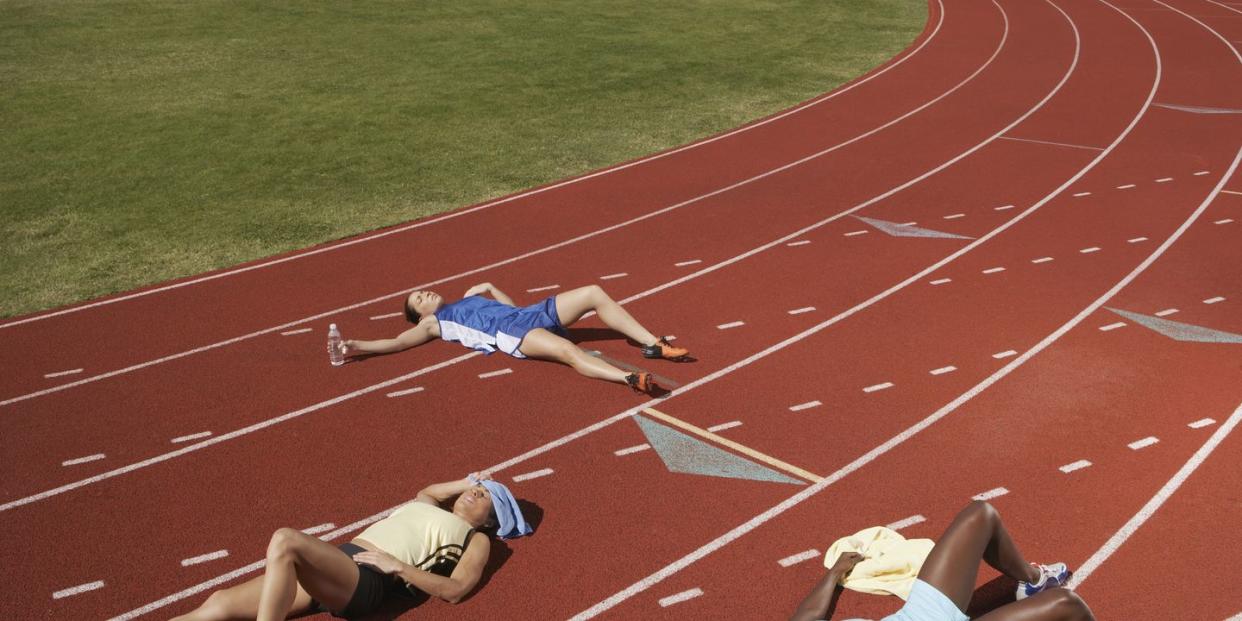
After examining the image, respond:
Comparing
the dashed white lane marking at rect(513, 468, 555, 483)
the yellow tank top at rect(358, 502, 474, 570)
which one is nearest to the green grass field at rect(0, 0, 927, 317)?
the dashed white lane marking at rect(513, 468, 555, 483)

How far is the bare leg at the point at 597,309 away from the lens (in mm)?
8320

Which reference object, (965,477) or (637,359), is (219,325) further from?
(965,477)

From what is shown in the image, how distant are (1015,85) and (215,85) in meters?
14.1

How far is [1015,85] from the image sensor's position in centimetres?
1788

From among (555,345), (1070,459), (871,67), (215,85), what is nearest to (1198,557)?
(1070,459)

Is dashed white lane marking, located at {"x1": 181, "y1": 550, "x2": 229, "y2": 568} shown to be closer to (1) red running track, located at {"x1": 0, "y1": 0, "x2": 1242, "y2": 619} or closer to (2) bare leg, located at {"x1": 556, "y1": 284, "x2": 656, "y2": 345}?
(1) red running track, located at {"x1": 0, "y1": 0, "x2": 1242, "y2": 619}

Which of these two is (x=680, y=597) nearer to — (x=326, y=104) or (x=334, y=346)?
(x=334, y=346)

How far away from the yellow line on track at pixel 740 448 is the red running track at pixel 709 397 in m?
0.07

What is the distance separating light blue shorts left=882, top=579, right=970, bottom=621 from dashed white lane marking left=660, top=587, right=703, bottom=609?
4.03 ft

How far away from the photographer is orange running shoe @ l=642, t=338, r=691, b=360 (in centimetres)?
805

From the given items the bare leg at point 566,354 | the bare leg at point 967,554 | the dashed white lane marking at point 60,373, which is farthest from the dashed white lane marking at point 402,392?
the bare leg at point 967,554

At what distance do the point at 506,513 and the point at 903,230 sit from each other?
22.5 feet

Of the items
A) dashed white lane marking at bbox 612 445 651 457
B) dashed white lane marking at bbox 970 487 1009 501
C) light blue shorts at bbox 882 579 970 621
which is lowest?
dashed white lane marking at bbox 970 487 1009 501

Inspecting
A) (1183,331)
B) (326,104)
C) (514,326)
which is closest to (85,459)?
(514,326)
